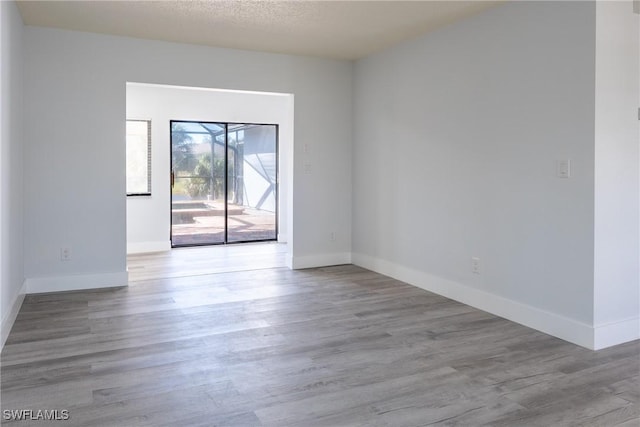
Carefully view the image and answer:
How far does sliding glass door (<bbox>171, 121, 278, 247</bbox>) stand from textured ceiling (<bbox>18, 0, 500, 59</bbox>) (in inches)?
113

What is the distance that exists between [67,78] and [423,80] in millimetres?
3382

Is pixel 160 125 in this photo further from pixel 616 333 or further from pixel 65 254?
pixel 616 333

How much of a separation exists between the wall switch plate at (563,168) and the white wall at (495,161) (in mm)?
35

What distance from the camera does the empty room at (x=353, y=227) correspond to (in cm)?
270

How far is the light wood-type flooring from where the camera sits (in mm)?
2422

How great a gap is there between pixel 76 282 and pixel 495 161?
400cm

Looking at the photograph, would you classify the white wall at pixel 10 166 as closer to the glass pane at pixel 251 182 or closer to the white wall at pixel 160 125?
the white wall at pixel 160 125

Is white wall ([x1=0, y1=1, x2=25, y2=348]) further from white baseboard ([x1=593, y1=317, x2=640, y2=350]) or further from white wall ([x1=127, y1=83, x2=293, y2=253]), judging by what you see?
white baseboard ([x1=593, y1=317, x2=640, y2=350])

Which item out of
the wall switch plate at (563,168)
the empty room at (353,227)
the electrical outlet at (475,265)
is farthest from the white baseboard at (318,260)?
the wall switch plate at (563,168)

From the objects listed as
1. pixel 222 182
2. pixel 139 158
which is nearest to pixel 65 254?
pixel 139 158

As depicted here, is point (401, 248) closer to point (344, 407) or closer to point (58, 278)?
point (344, 407)

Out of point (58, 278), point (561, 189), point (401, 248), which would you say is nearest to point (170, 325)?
point (58, 278)

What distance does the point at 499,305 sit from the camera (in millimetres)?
4043

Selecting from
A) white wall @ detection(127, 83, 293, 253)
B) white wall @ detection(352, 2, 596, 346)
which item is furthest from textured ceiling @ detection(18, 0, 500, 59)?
white wall @ detection(127, 83, 293, 253)
